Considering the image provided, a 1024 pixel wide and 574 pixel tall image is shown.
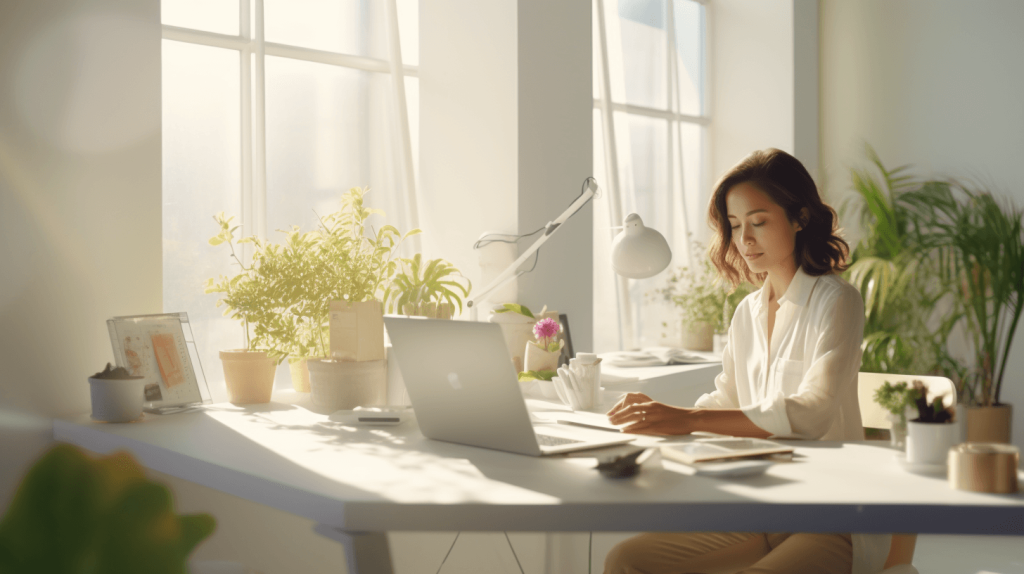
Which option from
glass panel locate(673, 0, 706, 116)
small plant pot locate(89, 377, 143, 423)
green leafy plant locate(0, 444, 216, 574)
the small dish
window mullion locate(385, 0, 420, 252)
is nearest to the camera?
green leafy plant locate(0, 444, 216, 574)

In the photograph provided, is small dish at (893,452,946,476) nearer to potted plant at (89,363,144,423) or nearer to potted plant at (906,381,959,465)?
potted plant at (906,381,959,465)

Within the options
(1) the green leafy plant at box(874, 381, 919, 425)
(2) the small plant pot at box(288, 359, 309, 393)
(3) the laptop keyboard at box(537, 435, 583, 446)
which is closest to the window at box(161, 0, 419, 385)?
(2) the small plant pot at box(288, 359, 309, 393)

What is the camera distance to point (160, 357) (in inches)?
83.4

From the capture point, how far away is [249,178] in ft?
10.00

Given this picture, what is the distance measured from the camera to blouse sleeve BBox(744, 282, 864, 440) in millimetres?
1731

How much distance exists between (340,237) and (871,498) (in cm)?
160

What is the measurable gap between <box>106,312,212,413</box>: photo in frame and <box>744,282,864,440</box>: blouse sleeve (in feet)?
4.90

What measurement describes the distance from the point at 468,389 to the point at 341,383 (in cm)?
71

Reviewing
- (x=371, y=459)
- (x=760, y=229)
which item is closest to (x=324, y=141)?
(x=760, y=229)

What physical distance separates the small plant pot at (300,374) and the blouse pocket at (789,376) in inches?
55.5

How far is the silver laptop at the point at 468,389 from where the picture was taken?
1.47 m

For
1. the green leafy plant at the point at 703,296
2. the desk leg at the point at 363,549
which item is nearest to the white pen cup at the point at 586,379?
the desk leg at the point at 363,549

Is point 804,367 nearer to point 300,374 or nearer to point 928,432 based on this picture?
point 928,432

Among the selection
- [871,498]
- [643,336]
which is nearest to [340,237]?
[871,498]
